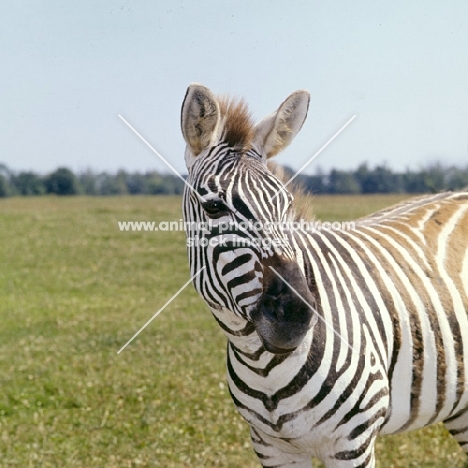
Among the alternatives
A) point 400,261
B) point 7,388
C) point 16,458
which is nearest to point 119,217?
point 7,388

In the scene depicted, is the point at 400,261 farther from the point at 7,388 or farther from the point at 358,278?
the point at 7,388

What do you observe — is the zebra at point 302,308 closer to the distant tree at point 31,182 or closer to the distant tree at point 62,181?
the distant tree at point 62,181

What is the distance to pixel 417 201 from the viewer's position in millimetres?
4859

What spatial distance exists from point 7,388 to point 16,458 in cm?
214

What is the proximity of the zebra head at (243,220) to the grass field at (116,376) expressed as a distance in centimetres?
82

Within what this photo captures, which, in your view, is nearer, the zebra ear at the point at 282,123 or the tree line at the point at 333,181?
the zebra ear at the point at 282,123

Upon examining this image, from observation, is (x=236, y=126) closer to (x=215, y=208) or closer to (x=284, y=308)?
(x=215, y=208)

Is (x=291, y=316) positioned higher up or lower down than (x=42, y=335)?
higher up

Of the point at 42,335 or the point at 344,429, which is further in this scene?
the point at 42,335

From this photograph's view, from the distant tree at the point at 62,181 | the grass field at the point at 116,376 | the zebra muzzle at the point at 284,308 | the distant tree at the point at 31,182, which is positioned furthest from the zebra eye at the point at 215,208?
the distant tree at the point at 31,182

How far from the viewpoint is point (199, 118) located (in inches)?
126

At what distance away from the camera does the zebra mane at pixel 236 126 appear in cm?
325

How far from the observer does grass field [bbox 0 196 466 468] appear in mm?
5684

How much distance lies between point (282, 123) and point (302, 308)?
1069 mm
